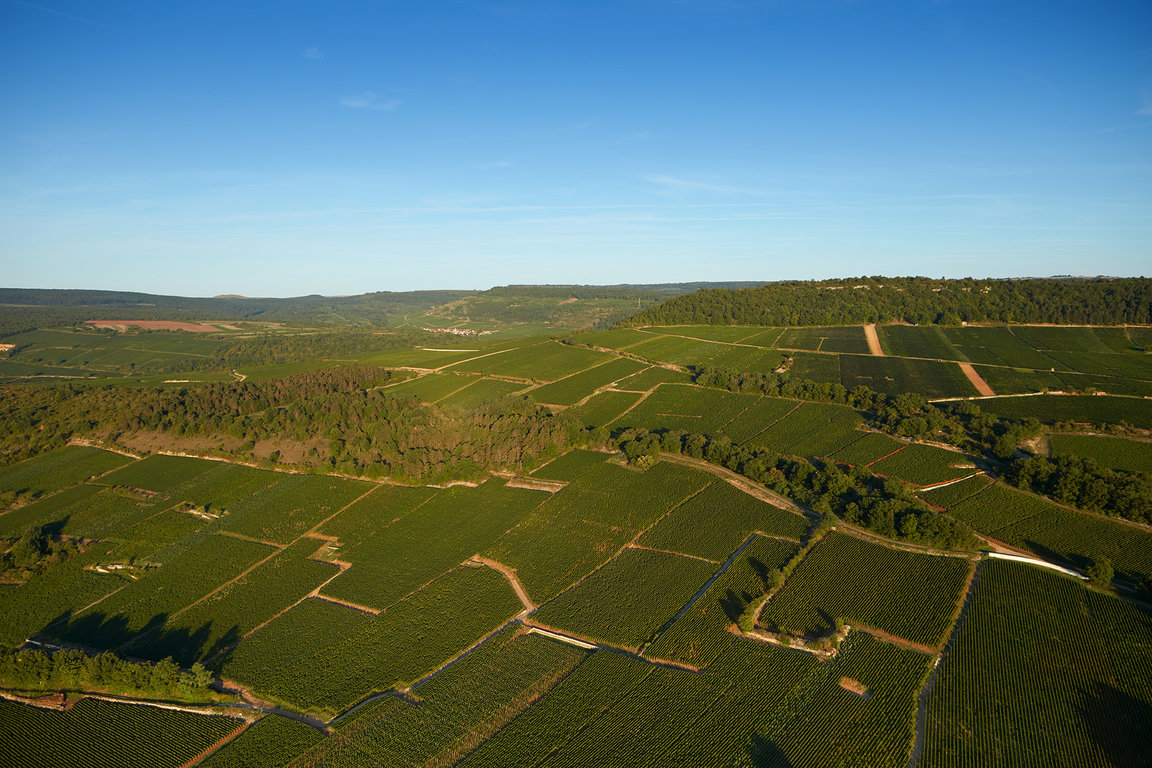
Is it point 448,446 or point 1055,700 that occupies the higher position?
point 448,446

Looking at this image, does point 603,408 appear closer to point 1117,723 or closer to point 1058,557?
point 1058,557

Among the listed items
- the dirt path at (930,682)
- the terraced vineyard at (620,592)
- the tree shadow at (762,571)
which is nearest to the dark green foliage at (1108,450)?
the terraced vineyard at (620,592)

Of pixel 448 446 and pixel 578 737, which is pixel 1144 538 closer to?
pixel 578 737

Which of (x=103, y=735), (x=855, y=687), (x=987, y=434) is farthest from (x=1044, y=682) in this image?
(x=103, y=735)

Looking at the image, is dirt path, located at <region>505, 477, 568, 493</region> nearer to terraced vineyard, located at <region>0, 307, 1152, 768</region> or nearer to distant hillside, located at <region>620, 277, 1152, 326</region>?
terraced vineyard, located at <region>0, 307, 1152, 768</region>

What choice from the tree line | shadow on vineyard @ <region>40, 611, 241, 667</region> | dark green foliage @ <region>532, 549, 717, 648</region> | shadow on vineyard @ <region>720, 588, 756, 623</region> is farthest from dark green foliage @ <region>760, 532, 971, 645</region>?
shadow on vineyard @ <region>40, 611, 241, 667</region>

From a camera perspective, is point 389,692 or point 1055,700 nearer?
point 1055,700

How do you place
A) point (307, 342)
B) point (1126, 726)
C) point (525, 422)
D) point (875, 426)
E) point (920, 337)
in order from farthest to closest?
point (307, 342) → point (920, 337) → point (525, 422) → point (875, 426) → point (1126, 726)

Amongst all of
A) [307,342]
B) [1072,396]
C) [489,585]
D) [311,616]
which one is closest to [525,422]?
[489,585]
